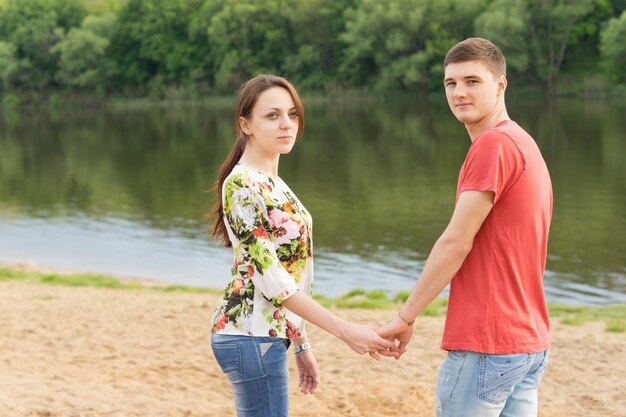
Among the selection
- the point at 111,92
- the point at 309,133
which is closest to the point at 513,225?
the point at 309,133

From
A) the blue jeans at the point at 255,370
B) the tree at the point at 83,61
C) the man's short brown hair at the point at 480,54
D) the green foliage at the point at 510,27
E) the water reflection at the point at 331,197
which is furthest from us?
the tree at the point at 83,61

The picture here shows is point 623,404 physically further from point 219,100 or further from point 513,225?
point 219,100

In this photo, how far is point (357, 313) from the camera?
10.6m

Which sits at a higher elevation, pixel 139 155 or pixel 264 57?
pixel 264 57

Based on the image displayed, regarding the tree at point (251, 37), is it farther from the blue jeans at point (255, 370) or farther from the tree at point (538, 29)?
the blue jeans at point (255, 370)

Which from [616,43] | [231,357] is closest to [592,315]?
[231,357]

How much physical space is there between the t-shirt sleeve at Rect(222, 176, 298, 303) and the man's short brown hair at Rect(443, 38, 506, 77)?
0.90m

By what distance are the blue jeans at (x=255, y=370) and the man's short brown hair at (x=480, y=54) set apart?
1.31m

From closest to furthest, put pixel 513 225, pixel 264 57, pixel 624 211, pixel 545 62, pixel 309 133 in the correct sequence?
1. pixel 513 225
2. pixel 624 211
3. pixel 309 133
4. pixel 545 62
5. pixel 264 57

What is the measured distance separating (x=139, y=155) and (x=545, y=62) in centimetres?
3933

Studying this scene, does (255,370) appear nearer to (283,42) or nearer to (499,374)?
(499,374)

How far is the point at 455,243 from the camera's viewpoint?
9.93ft

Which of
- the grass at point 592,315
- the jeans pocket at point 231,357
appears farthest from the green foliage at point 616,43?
the jeans pocket at point 231,357

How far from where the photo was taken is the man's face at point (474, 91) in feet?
10.4
